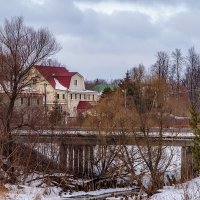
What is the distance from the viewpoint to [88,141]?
1487 inches

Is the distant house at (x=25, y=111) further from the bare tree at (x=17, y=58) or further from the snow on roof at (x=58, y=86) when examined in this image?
the snow on roof at (x=58, y=86)

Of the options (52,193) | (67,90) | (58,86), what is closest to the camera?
(52,193)

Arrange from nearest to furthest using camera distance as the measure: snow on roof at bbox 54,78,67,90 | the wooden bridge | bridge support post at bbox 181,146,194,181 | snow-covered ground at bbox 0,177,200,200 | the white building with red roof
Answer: snow-covered ground at bbox 0,177,200,200
bridge support post at bbox 181,146,194,181
the wooden bridge
the white building with red roof
snow on roof at bbox 54,78,67,90

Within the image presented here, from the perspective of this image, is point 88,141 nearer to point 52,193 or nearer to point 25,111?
point 25,111

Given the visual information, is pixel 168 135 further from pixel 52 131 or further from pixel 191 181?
pixel 52 131

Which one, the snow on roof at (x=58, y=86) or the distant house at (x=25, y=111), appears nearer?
the distant house at (x=25, y=111)

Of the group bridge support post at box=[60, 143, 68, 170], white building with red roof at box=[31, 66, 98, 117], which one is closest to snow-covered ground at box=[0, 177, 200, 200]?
bridge support post at box=[60, 143, 68, 170]

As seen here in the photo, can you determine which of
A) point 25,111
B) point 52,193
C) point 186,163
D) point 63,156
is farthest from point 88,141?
point 186,163

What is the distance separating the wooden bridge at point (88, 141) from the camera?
106ft

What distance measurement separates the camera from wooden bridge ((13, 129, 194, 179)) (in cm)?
3231

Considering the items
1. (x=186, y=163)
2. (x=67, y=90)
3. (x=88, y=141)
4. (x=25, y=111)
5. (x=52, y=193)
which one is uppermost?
(x=67, y=90)

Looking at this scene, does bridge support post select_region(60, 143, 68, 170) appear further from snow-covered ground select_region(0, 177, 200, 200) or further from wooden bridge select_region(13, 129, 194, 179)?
snow-covered ground select_region(0, 177, 200, 200)

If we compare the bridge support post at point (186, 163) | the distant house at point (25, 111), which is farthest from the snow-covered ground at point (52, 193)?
the distant house at point (25, 111)

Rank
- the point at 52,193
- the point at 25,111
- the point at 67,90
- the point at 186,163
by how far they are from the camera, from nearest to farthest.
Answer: the point at 52,193
the point at 186,163
the point at 25,111
the point at 67,90
